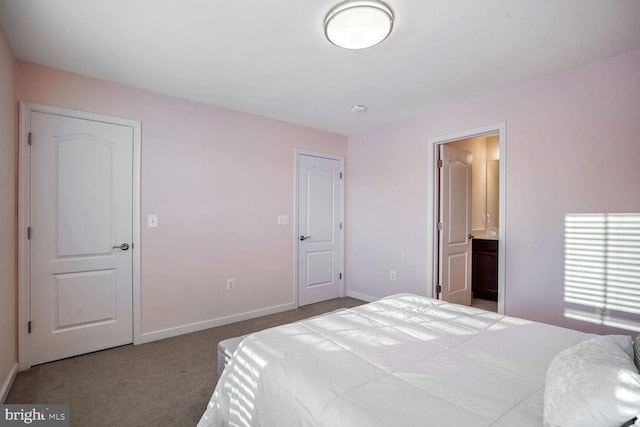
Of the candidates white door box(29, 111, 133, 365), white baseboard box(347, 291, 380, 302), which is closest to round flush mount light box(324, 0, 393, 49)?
white door box(29, 111, 133, 365)

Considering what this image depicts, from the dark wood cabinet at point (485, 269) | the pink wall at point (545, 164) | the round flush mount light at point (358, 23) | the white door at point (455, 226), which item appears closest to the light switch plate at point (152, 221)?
the round flush mount light at point (358, 23)

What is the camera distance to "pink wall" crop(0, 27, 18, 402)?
6.53 ft

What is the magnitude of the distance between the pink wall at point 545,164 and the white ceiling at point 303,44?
0.20 metres

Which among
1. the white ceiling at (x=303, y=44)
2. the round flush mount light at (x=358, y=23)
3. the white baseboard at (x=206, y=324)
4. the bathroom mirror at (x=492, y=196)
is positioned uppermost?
the white ceiling at (x=303, y=44)

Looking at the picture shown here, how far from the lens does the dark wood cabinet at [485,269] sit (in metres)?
4.18

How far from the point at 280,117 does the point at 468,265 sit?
3.09 m

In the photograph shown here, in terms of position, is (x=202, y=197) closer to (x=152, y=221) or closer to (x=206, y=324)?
(x=152, y=221)

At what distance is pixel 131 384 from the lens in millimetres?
2221

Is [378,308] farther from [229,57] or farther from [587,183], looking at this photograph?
[229,57]

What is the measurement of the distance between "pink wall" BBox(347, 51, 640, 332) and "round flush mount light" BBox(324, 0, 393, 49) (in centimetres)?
175

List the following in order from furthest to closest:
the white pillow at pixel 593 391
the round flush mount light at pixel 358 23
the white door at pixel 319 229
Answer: the white door at pixel 319 229 < the round flush mount light at pixel 358 23 < the white pillow at pixel 593 391

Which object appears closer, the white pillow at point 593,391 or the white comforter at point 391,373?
the white pillow at point 593,391

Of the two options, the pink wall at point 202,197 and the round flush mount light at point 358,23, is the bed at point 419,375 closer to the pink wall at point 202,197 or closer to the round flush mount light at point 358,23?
the round flush mount light at point 358,23

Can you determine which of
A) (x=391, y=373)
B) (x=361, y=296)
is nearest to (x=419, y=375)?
(x=391, y=373)
